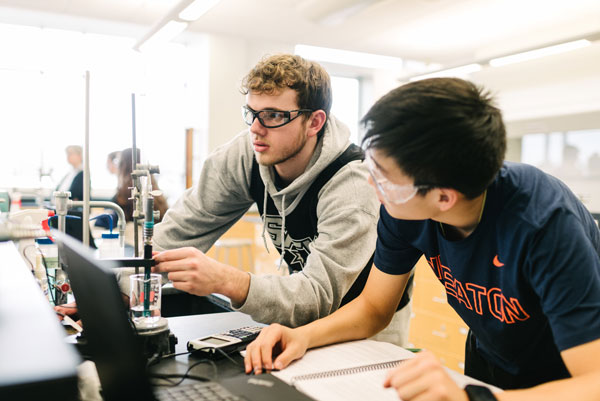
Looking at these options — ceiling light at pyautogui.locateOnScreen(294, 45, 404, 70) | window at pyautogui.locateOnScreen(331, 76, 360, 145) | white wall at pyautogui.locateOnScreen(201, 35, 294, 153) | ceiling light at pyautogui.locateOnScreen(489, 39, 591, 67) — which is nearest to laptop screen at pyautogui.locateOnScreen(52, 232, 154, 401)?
ceiling light at pyautogui.locateOnScreen(489, 39, 591, 67)

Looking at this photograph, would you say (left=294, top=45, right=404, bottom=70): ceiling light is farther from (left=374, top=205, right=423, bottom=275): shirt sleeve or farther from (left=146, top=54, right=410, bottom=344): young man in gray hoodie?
(left=374, top=205, right=423, bottom=275): shirt sleeve

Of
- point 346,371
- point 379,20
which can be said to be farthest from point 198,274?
point 379,20

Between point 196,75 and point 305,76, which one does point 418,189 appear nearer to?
point 305,76

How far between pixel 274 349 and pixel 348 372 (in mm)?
155

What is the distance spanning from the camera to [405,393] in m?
0.71

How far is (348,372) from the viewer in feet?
3.02

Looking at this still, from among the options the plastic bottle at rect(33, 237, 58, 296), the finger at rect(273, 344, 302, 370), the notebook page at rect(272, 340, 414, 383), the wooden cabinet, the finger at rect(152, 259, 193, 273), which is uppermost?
the finger at rect(152, 259, 193, 273)

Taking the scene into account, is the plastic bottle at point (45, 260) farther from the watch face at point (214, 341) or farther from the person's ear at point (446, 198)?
the person's ear at point (446, 198)

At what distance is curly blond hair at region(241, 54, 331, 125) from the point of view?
4.47 ft

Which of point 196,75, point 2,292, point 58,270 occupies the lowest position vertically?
point 58,270

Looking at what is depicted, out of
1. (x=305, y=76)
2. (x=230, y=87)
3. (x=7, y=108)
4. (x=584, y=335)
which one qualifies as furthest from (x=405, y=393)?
(x=7, y=108)

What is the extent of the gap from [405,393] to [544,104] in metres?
6.22

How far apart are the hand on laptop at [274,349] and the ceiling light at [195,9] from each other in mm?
2957

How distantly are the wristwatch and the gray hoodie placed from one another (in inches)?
18.7
